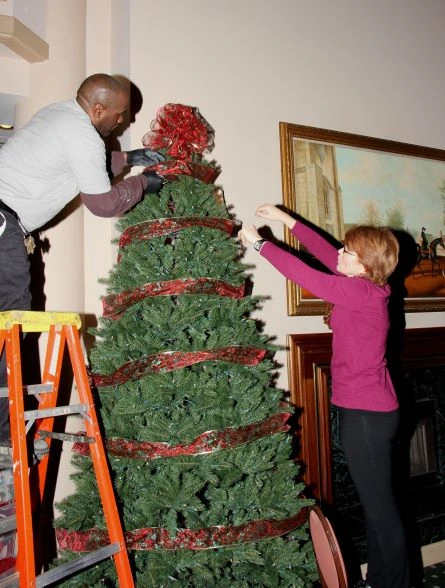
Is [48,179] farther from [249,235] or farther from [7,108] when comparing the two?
[7,108]

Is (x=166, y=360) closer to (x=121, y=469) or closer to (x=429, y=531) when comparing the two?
(x=121, y=469)

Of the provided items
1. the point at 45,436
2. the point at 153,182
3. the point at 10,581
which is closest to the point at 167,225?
the point at 153,182

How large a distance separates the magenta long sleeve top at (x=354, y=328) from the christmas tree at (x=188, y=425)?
0.81ft

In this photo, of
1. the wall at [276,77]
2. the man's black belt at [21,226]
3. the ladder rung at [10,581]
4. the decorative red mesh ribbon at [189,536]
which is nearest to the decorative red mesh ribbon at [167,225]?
the man's black belt at [21,226]

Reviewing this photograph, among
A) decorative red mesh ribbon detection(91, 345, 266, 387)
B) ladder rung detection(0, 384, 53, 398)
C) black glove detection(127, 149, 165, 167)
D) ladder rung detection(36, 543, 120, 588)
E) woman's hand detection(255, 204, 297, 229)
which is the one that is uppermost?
black glove detection(127, 149, 165, 167)

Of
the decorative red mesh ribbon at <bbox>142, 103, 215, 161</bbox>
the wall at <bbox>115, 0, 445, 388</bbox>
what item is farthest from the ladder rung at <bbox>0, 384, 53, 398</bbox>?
the wall at <bbox>115, 0, 445, 388</bbox>

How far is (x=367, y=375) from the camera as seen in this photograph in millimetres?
1912

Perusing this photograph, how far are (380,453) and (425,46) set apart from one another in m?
3.00

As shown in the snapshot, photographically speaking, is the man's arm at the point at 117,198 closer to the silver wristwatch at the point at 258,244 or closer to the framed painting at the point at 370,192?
the silver wristwatch at the point at 258,244

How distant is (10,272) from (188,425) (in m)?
0.77

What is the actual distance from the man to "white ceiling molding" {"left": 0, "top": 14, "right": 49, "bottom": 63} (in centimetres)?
78

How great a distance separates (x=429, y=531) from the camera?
2893mm

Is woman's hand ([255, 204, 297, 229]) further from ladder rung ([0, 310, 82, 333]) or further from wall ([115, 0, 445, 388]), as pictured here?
ladder rung ([0, 310, 82, 333])

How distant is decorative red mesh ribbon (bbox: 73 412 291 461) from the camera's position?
143 centimetres
